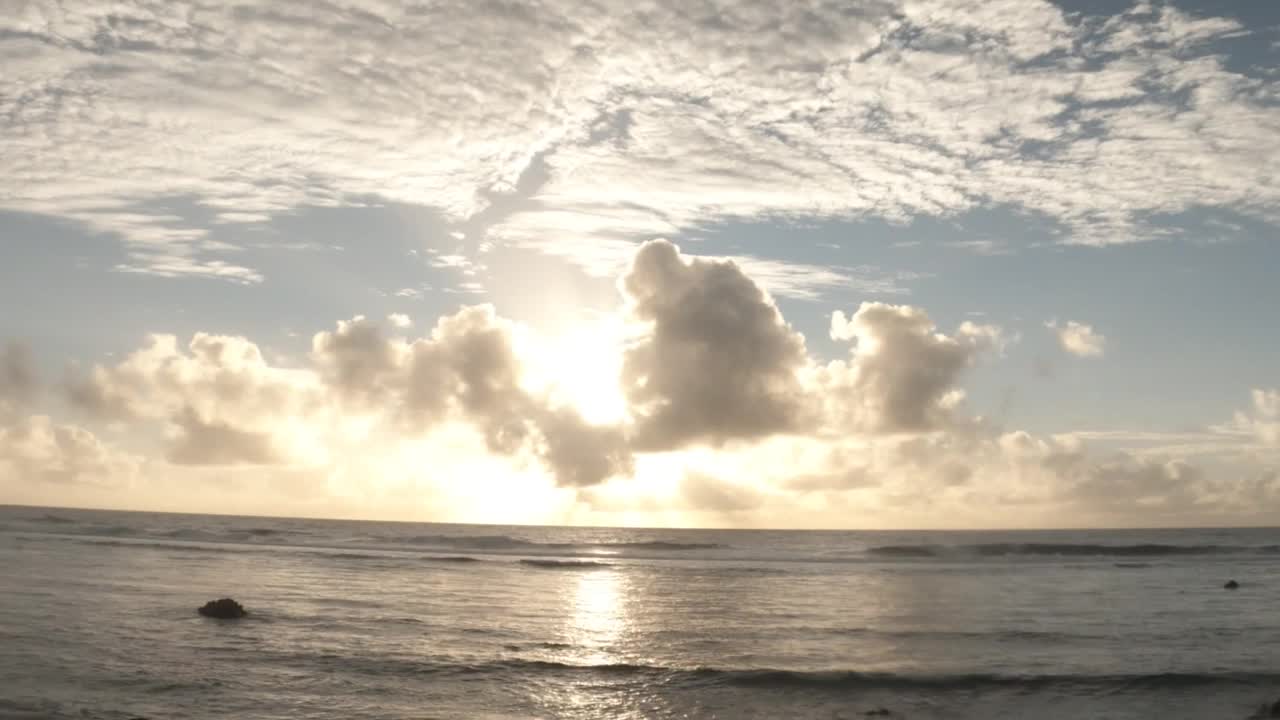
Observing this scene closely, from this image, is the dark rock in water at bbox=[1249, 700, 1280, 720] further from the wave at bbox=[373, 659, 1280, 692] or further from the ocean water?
the wave at bbox=[373, 659, 1280, 692]

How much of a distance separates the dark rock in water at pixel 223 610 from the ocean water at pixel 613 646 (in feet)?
2.17

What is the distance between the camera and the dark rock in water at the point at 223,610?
113 ft

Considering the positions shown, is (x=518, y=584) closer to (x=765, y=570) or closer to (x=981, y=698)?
(x=765, y=570)

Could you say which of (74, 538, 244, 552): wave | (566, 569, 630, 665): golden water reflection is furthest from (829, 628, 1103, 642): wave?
(74, 538, 244, 552): wave

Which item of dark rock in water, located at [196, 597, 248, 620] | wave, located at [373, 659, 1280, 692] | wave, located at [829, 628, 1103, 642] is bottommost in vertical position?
wave, located at [829, 628, 1103, 642]

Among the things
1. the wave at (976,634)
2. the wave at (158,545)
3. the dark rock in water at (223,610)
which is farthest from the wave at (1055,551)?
the dark rock in water at (223,610)

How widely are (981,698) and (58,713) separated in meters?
22.1

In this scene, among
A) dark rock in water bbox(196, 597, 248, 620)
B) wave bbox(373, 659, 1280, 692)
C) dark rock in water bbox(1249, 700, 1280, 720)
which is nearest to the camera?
dark rock in water bbox(1249, 700, 1280, 720)

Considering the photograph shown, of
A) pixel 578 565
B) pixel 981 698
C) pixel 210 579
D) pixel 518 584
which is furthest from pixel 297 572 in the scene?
pixel 981 698

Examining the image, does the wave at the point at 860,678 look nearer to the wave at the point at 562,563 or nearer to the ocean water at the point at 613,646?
the ocean water at the point at 613,646

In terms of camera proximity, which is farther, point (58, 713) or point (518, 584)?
point (518, 584)

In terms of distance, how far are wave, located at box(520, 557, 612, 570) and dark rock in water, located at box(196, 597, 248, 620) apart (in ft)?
151

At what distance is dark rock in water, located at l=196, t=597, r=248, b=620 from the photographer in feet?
113

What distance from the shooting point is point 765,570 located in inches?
3068
